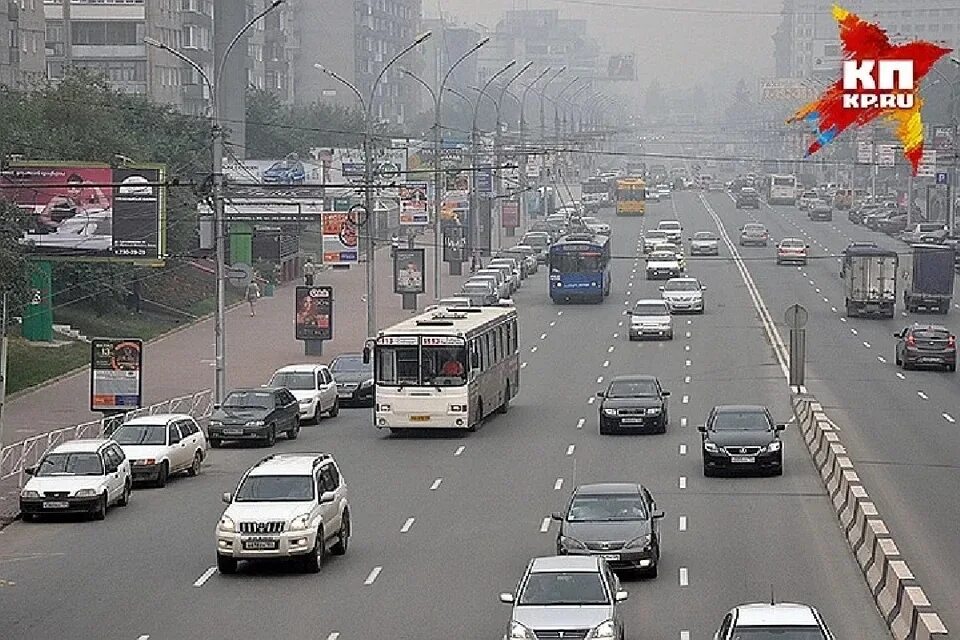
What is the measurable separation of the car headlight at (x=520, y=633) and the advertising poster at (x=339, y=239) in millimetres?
53767

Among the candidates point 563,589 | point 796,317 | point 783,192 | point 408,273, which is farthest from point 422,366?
point 783,192

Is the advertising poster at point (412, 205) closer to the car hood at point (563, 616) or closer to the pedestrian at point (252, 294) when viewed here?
the pedestrian at point (252, 294)

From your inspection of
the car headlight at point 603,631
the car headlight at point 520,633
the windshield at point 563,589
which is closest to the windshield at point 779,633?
the car headlight at point 603,631

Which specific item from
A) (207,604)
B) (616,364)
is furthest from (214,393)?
(207,604)

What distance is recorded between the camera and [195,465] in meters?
43.3

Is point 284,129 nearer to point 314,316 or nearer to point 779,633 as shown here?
point 314,316

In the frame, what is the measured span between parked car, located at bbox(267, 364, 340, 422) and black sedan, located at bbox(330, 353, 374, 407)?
236cm

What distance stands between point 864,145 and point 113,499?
11123cm

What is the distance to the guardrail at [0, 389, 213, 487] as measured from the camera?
4247 centimetres

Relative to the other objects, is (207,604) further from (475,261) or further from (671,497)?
(475,261)

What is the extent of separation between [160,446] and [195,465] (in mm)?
1684

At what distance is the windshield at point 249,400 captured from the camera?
48.8 metres

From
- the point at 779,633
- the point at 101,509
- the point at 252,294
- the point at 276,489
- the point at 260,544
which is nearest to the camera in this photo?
the point at 779,633

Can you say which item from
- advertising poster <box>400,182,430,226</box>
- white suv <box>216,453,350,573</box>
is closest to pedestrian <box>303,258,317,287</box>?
advertising poster <box>400,182,430,226</box>
